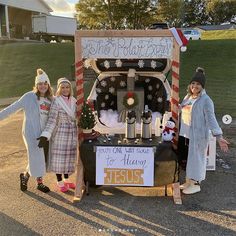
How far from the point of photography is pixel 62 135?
5391 millimetres

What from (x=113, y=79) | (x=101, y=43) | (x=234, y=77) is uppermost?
(x=101, y=43)

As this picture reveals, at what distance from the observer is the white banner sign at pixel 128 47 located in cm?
522

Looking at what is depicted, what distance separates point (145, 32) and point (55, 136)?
187 centimetres

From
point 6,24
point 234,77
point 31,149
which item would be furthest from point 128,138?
point 6,24

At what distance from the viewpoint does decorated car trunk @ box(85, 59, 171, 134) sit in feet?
20.8

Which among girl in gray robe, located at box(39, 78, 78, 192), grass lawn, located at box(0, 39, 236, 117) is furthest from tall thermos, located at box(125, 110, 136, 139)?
grass lawn, located at box(0, 39, 236, 117)

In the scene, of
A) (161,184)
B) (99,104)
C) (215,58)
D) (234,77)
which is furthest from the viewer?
(215,58)

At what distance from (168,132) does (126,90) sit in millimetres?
1689

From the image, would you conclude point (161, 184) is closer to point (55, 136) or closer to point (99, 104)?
point (55, 136)

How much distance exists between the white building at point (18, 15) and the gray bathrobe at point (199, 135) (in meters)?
34.0

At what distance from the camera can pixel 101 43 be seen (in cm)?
527

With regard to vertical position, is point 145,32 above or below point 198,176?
above

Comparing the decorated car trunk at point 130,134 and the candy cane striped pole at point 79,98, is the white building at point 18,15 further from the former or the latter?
the decorated car trunk at point 130,134

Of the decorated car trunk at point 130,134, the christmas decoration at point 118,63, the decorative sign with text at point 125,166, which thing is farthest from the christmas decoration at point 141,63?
the decorative sign with text at point 125,166
